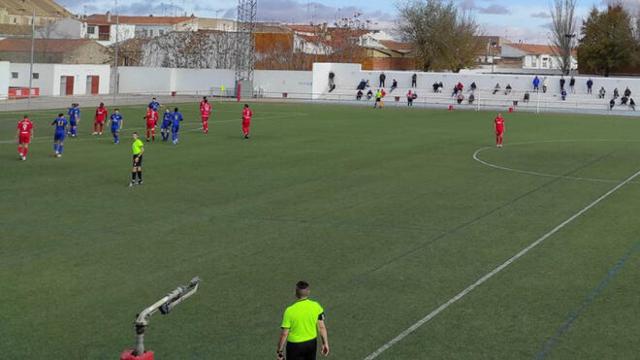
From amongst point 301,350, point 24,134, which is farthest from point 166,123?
point 301,350

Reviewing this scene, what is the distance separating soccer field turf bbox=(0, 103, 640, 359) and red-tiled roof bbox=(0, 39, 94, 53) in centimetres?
6250

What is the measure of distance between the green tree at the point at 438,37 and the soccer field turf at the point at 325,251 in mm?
82260

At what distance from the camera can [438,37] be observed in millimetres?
116062

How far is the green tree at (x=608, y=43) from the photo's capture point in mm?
98875

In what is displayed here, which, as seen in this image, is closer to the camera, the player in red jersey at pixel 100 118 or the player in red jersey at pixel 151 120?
the player in red jersey at pixel 151 120

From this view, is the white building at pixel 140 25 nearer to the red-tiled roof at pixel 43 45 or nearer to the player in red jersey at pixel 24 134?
the red-tiled roof at pixel 43 45

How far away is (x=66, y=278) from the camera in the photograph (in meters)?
14.7

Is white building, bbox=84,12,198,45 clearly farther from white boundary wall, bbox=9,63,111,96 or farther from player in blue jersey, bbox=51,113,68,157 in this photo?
player in blue jersey, bbox=51,113,68,157

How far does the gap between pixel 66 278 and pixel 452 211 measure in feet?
35.1

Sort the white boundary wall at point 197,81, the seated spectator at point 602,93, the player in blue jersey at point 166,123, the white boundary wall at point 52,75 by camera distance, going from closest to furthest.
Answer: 1. the player in blue jersey at point 166,123
2. the white boundary wall at point 52,75
3. the seated spectator at point 602,93
4. the white boundary wall at point 197,81

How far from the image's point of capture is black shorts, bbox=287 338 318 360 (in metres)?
9.44

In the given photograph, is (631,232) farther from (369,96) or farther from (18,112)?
(369,96)

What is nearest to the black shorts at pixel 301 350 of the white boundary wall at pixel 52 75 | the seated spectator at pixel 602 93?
the white boundary wall at pixel 52 75

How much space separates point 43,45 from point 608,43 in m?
62.7
